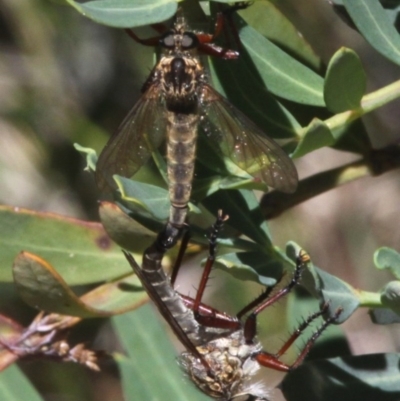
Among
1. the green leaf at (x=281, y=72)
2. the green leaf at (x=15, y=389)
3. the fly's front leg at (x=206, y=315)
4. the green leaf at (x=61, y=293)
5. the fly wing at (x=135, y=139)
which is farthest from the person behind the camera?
the fly's front leg at (x=206, y=315)

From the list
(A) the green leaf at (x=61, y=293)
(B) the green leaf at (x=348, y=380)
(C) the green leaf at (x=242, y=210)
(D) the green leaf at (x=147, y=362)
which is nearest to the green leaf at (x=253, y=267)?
(C) the green leaf at (x=242, y=210)

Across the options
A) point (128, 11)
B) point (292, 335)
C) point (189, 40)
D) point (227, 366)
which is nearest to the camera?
point (128, 11)

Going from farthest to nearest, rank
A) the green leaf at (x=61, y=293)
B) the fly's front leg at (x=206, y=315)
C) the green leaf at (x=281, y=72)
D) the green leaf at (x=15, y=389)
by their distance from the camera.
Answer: the fly's front leg at (x=206, y=315) < the green leaf at (x=15, y=389) < the green leaf at (x=61, y=293) < the green leaf at (x=281, y=72)

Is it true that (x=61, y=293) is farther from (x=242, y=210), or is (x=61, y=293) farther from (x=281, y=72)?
(x=281, y=72)

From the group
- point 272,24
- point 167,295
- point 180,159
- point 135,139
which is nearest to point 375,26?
point 272,24

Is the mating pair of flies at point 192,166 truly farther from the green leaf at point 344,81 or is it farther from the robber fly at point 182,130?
the green leaf at point 344,81

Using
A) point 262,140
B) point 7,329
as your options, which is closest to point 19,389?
point 7,329
